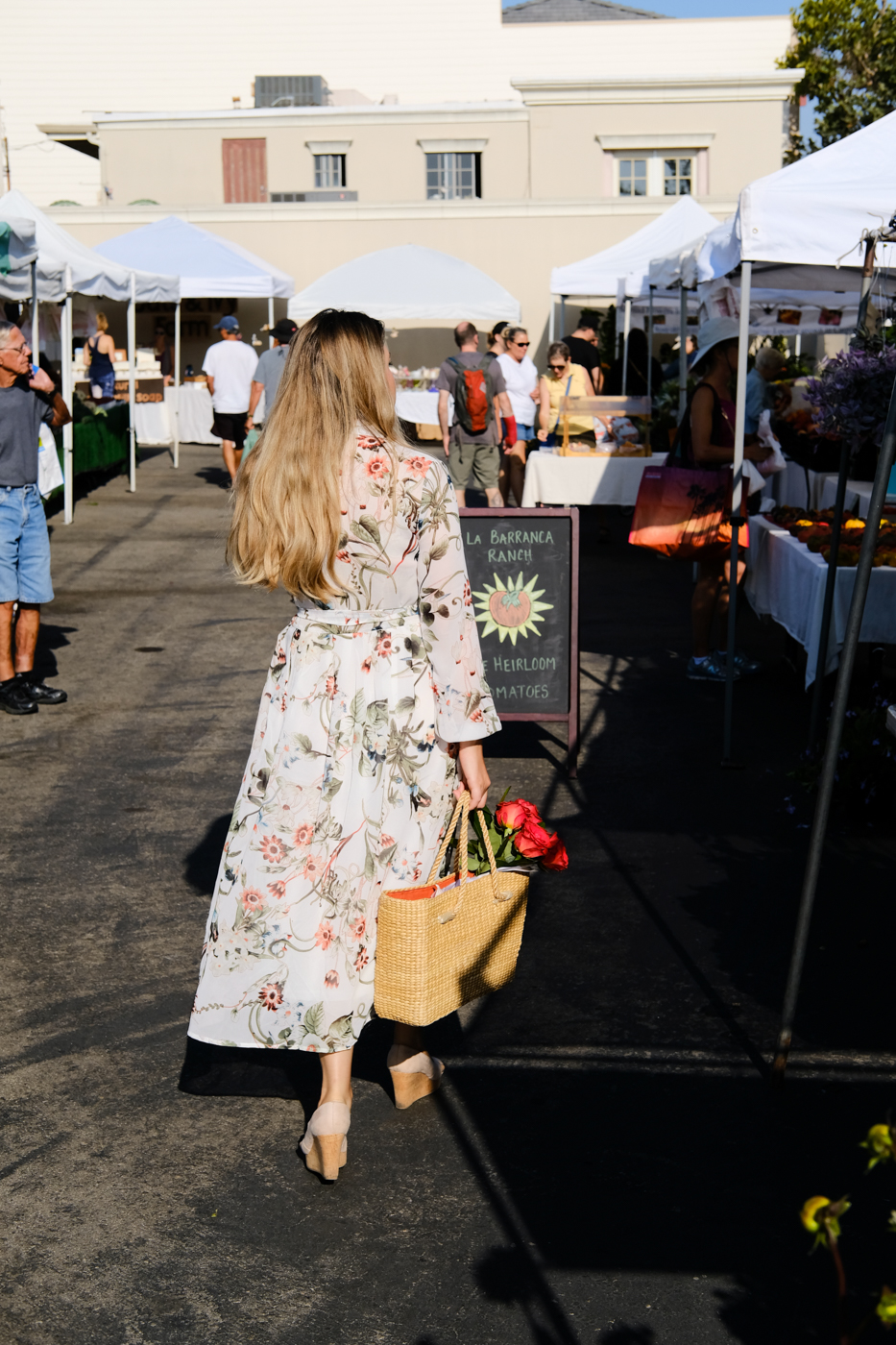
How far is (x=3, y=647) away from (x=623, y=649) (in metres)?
3.91

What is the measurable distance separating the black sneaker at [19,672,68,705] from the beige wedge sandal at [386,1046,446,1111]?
4683 mm

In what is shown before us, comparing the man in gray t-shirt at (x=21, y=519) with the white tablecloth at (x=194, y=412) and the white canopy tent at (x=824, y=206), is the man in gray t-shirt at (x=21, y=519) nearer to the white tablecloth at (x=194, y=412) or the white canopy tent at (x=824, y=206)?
the white canopy tent at (x=824, y=206)

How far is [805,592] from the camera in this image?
22.0 ft

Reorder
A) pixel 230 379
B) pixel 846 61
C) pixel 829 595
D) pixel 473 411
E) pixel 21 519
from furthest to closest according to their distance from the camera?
pixel 846 61, pixel 230 379, pixel 473 411, pixel 21 519, pixel 829 595

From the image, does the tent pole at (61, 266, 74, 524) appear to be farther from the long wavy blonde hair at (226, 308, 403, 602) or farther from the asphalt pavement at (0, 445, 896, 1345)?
the long wavy blonde hair at (226, 308, 403, 602)

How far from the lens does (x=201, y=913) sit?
4902 mm

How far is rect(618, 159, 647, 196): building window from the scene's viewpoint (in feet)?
96.0

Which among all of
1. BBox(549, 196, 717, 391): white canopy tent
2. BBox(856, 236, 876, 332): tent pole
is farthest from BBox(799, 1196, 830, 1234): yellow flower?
BBox(549, 196, 717, 391): white canopy tent

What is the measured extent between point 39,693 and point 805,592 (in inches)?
164

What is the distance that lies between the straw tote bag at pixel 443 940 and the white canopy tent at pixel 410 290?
16.1m

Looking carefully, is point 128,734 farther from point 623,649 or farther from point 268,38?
point 268,38

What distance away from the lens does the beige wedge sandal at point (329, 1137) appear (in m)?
3.22

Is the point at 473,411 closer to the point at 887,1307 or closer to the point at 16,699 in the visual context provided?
the point at 16,699

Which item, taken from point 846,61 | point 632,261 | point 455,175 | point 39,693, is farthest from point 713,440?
point 846,61
